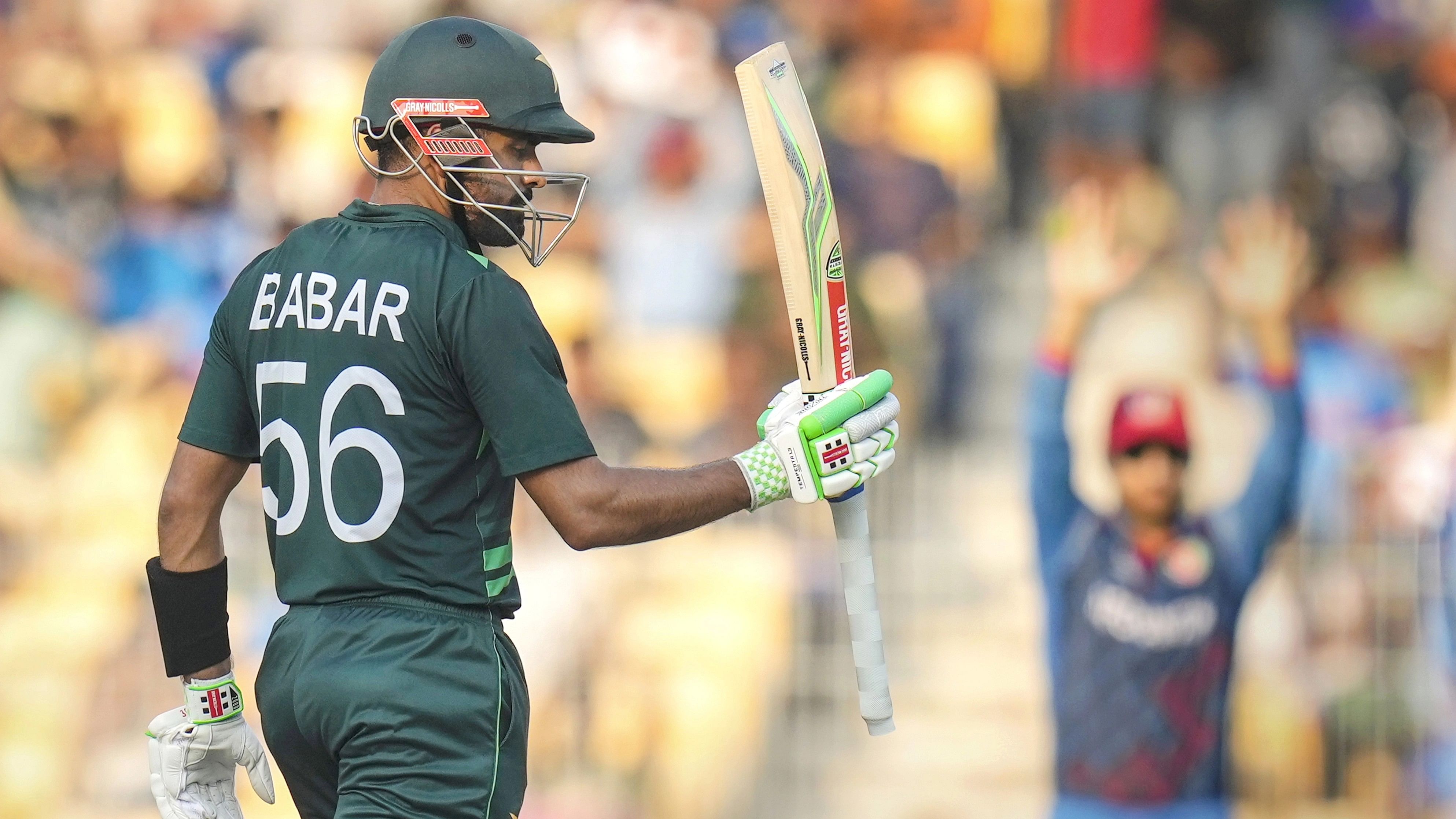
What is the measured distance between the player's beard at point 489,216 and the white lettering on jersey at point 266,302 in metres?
0.30

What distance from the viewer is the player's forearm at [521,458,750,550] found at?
2709 millimetres

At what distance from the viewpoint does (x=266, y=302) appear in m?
2.85

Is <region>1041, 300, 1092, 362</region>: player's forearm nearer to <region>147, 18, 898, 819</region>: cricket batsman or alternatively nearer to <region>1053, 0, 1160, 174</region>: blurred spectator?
<region>1053, 0, 1160, 174</region>: blurred spectator

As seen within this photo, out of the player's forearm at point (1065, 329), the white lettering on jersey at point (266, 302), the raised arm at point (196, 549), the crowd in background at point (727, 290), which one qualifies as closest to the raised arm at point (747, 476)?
the white lettering on jersey at point (266, 302)

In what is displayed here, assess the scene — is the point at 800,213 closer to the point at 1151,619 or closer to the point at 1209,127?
the point at 1151,619

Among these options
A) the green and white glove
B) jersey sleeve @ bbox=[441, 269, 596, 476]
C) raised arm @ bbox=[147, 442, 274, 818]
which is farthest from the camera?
raised arm @ bbox=[147, 442, 274, 818]

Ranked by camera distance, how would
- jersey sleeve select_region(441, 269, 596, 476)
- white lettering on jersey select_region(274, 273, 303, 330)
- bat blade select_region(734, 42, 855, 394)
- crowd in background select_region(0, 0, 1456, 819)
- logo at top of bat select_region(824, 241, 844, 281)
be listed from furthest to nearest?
crowd in background select_region(0, 0, 1456, 819) → logo at top of bat select_region(824, 241, 844, 281) → bat blade select_region(734, 42, 855, 394) → white lettering on jersey select_region(274, 273, 303, 330) → jersey sleeve select_region(441, 269, 596, 476)

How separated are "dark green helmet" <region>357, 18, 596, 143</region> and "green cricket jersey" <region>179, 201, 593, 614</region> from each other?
0.18 metres

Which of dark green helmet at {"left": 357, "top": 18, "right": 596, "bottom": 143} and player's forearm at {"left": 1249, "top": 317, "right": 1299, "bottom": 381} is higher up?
dark green helmet at {"left": 357, "top": 18, "right": 596, "bottom": 143}

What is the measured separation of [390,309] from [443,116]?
0.34 metres

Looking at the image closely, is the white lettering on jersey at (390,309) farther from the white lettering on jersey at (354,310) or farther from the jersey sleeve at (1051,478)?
the jersey sleeve at (1051,478)

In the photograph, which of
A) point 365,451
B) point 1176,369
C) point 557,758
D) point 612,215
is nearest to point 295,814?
point 557,758

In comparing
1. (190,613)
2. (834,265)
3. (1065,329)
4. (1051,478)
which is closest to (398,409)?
(190,613)

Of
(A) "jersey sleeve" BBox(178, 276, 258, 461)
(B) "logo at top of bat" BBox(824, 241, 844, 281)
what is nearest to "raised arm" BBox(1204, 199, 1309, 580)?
(B) "logo at top of bat" BBox(824, 241, 844, 281)
